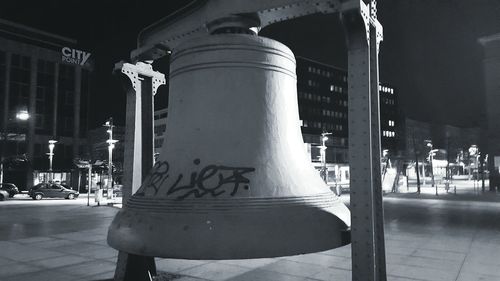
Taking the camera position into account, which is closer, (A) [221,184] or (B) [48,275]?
(A) [221,184]

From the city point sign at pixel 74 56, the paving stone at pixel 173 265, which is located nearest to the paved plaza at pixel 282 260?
the paving stone at pixel 173 265

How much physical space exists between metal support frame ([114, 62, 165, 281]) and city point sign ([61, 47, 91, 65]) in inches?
2122

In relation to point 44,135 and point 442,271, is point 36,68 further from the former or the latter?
point 442,271

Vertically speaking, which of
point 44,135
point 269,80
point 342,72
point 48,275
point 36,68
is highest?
point 342,72

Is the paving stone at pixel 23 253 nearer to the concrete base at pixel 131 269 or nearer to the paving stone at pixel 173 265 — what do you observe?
the paving stone at pixel 173 265

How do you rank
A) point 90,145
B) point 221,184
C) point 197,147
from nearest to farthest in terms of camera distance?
1. point 221,184
2. point 197,147
3. point 90,145

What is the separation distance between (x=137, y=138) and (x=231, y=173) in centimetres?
306

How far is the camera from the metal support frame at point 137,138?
17.3ft

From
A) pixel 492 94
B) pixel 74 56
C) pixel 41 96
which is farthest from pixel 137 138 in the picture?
pixel 74 56

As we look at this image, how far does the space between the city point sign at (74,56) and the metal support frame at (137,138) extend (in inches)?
2122

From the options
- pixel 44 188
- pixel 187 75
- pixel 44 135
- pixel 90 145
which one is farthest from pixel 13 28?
pixel 187 75

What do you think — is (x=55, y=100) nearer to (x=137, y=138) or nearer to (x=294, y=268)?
(x=294, y=268)

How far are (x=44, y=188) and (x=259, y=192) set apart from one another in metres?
36.5

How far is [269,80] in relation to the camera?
316cm
